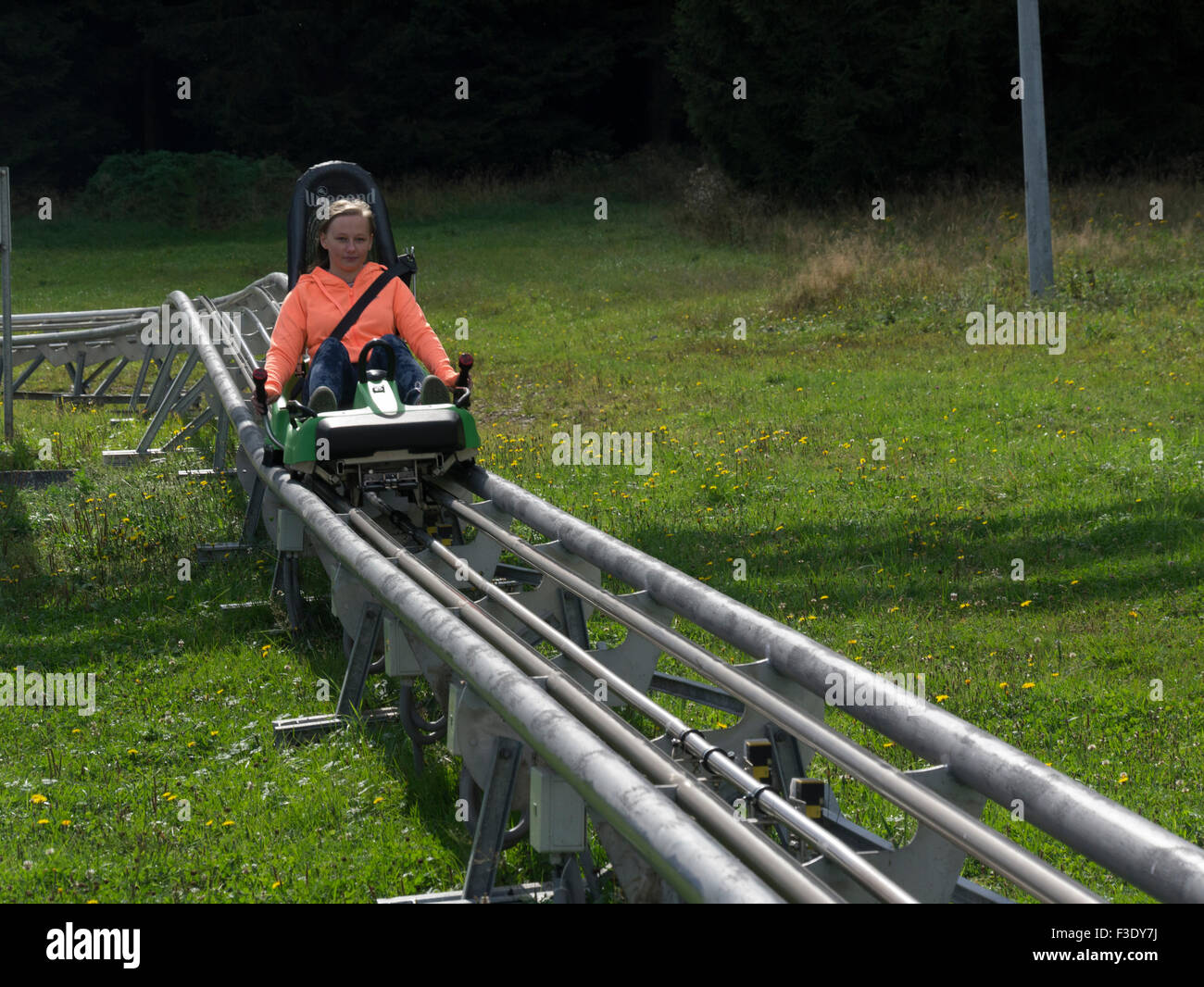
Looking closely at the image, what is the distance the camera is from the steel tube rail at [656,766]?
8.98 feet

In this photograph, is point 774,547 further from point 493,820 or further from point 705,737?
point 493,820

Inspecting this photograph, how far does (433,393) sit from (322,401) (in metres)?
0.52

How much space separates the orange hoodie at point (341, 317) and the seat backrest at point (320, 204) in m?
0.21

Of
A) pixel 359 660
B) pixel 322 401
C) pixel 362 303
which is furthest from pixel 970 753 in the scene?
pixel 362 303

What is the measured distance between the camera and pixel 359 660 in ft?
17.1

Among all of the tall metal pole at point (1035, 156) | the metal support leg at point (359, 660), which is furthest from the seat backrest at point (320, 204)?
the tall metal pole at point (1035, 156)

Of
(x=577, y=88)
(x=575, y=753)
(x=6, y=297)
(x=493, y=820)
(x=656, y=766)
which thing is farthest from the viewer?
(x=577, y=88)

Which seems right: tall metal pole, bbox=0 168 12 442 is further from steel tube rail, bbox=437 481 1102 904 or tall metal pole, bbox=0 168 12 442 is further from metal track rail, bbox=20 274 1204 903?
steel tube rail, bbox=437 481 1102 904

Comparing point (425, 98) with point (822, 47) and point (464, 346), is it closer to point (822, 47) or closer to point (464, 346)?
point (822, 47)

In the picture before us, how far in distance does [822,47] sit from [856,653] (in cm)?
2383

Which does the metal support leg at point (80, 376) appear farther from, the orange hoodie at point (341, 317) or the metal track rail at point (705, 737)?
the metal track rail at point (705, 737)

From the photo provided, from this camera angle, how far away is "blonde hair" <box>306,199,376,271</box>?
7293 mm

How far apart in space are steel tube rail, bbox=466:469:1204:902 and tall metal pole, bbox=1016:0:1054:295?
446 inches

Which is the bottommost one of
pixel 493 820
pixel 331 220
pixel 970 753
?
pixel 493 820
